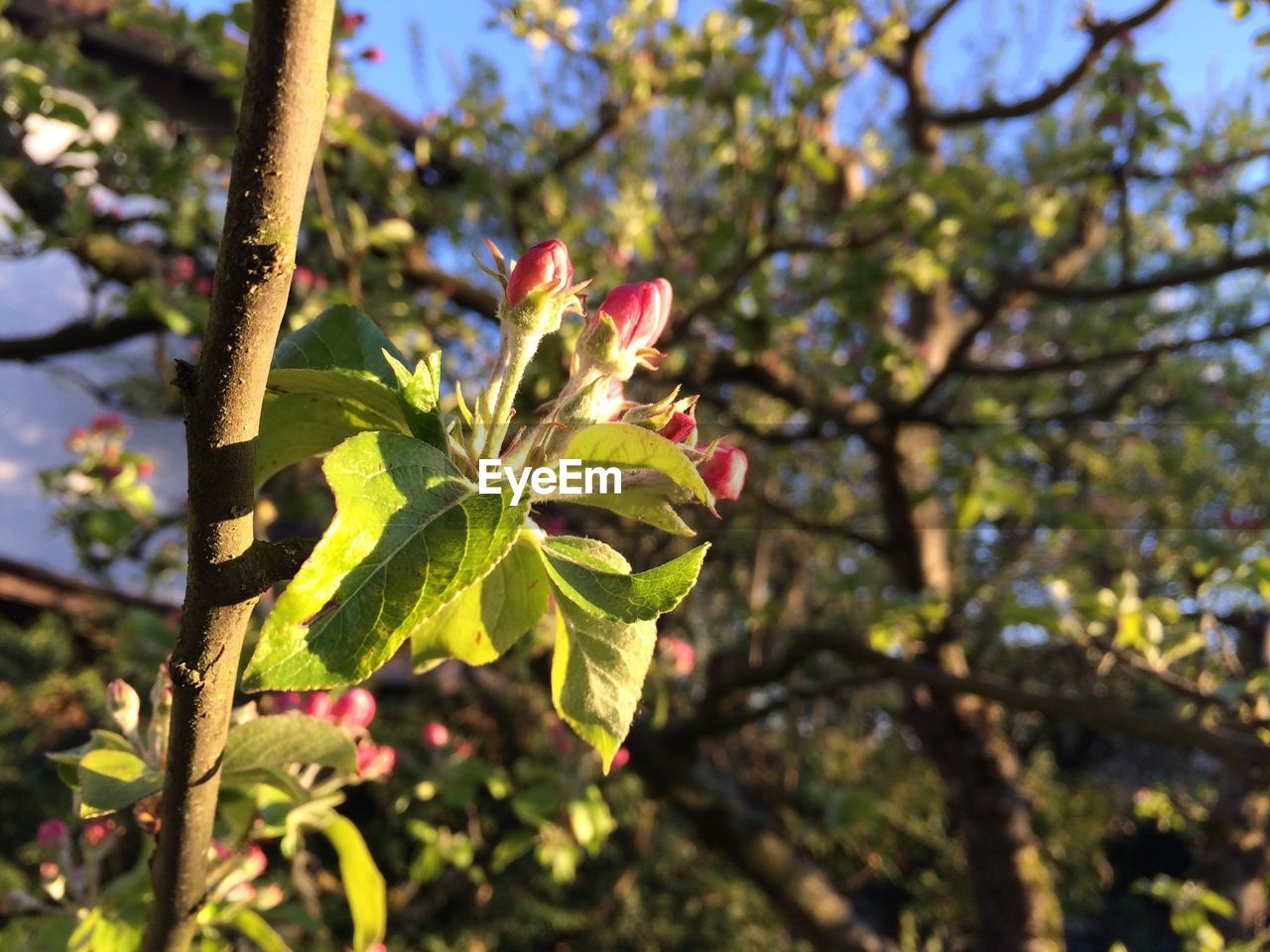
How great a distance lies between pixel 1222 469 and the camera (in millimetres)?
6688

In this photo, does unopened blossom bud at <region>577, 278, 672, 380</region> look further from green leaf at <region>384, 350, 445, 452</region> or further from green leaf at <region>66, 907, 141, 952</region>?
green leaf at <region>66, 907, 141, 952</region>

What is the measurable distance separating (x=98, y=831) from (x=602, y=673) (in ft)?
3.39

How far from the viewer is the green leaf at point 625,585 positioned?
611 mm

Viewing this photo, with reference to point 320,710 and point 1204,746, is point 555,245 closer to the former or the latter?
point 320,710

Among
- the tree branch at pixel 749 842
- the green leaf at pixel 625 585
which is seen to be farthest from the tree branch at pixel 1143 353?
the green leaf at pixel 625 585

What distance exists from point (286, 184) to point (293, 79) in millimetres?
58

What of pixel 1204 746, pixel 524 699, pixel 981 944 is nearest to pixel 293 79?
pixel 1204 746

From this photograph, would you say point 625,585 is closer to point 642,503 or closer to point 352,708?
point 642,503

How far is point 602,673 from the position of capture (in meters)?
0.72

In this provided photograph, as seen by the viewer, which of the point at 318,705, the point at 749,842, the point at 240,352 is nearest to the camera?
the point at 240,352

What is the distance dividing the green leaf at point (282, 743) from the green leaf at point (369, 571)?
0.40m

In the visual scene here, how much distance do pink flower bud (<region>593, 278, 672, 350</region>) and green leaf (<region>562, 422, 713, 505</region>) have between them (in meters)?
0.12

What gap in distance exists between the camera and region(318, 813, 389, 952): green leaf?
1195 millimetres

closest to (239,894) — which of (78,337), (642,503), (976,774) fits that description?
(642,503)
